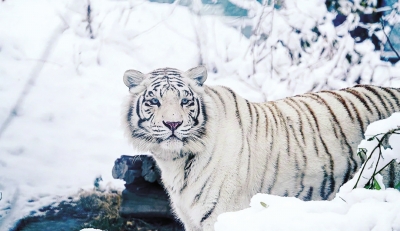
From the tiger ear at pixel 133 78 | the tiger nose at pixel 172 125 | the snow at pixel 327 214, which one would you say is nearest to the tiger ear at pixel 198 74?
the tiger ear at pixel 133 78

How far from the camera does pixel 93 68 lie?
9.61 ft

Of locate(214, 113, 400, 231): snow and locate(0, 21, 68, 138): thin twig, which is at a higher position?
locate(0, 21, 68, 138): thin twig

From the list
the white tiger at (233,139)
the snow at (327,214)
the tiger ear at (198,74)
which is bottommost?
the snow at (327,214)

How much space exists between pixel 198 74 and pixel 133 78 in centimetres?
37

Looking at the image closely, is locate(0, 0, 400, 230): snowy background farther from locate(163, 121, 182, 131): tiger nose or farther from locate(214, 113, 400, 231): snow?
locate(214, 113, 400, 231): snow

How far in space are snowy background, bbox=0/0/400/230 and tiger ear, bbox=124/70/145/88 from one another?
0.11 m

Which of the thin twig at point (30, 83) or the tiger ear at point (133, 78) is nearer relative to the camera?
the tiger ear at point (133, 78)

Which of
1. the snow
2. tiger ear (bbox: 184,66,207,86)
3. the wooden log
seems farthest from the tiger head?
the snow

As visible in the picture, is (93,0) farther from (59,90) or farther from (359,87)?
(359,87)

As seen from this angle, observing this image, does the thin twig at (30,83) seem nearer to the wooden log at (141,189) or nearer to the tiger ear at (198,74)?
the wooden log at (141,189)

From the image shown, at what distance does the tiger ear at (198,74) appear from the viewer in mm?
2730

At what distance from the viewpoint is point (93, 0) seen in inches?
116

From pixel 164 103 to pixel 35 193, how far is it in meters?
0.99

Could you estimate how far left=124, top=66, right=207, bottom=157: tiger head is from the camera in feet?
8.14
